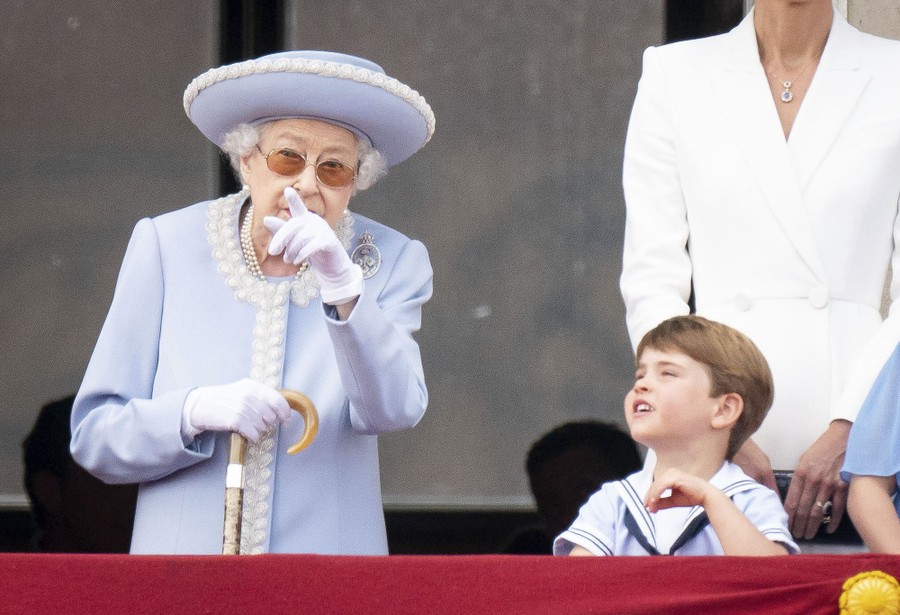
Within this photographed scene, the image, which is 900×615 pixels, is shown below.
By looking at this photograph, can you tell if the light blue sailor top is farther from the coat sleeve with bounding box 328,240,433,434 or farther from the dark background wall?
the dark background wall

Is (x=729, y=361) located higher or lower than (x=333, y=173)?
lower

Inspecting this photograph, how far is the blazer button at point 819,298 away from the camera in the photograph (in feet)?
9.82

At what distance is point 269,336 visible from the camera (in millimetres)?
2945

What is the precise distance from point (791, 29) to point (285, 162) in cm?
95

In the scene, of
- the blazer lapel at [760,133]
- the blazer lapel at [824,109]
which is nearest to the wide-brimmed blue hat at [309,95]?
the blazer lapel at [760,133]

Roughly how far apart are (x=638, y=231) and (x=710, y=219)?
0.42ft

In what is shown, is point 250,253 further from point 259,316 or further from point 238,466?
point 238,466

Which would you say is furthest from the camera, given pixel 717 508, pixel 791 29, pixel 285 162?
pixel 791 29

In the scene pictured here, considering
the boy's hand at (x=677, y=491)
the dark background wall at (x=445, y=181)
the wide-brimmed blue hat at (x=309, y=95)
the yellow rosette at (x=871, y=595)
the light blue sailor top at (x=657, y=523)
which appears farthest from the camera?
the dark background wall at (x=445, y=181)

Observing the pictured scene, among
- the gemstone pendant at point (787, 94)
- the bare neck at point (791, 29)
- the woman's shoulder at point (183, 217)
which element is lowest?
the woman's shoulder at point (183, 217)

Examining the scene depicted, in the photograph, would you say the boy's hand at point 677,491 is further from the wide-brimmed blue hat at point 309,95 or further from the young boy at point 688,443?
the wide-brimmed blue hat at point 309,95

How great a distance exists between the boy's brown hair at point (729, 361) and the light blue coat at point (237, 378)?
0.43 meters

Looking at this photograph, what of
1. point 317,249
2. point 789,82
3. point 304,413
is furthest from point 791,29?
point 304,413

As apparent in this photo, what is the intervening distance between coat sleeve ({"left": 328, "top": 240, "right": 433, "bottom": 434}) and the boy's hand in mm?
489
